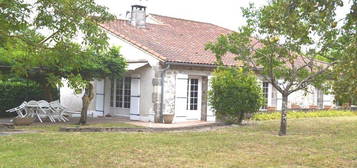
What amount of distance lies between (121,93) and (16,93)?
4451 millimetres

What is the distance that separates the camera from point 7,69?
1584 centimetres

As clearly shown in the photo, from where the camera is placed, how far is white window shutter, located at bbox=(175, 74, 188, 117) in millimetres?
18641

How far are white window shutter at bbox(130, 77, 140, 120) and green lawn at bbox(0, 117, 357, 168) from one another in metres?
4.78

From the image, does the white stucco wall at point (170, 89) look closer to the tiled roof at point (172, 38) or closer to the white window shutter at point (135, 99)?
the tiled roof at point (172, 38)

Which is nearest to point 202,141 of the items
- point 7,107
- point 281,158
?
point 281,158

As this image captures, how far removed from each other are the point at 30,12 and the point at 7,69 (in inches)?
360

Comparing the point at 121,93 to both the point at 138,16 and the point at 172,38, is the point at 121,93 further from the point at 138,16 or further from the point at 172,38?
the point at 138,16

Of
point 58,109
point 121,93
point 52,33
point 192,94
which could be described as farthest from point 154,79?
point 52,33

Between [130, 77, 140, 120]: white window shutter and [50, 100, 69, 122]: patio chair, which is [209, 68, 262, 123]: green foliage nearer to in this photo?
[130, 77, 140, 120]: white window shutter

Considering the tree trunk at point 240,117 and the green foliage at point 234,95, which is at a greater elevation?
the green foliage at point 234,95

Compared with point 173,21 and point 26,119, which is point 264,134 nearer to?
point 26,119

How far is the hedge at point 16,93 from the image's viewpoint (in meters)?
19.4

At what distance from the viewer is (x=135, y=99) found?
19.1 m

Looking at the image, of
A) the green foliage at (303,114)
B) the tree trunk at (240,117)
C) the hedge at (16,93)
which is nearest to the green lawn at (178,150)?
the tree trunk at (240,117)
